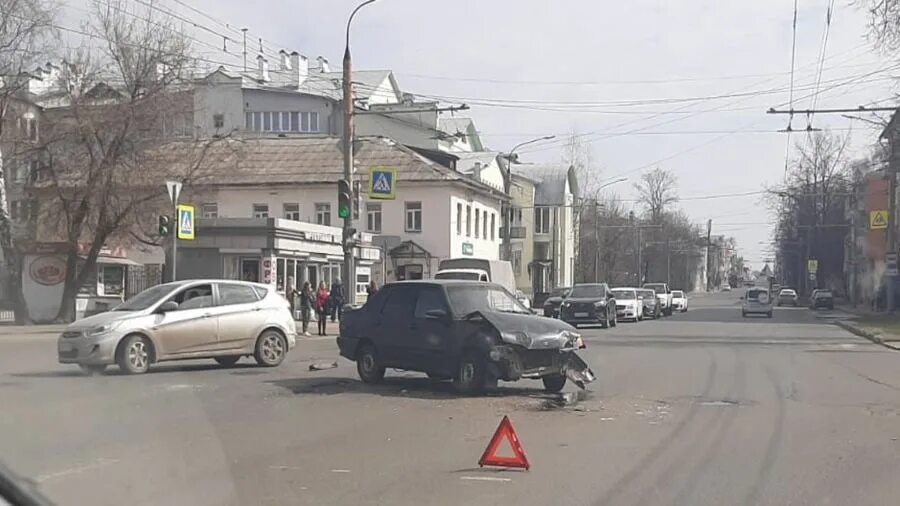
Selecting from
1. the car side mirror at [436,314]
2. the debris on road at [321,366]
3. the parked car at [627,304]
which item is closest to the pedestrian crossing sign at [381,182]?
the debris on road at [321,366]

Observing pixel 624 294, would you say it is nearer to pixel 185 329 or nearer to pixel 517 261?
pixel 185 329

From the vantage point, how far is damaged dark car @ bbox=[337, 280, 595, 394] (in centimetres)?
1511

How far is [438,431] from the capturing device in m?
12.1

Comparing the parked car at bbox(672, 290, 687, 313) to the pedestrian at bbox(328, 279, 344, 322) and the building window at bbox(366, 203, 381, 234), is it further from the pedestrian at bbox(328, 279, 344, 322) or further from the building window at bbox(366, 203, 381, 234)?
the pedestrian at bbox(328, 279, 344, 322)

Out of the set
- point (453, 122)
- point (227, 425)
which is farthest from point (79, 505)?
point (453, 122)

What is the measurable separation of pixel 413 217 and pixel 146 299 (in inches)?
1606

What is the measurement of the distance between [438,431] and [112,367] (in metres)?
8.92

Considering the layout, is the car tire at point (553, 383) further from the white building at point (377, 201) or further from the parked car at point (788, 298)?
the parked car at point (788, 298)

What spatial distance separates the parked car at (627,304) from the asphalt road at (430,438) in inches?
1126

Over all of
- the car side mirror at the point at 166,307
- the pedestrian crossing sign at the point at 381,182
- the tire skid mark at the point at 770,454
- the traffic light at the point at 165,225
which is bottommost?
the tire skid mark at the point at 770,454

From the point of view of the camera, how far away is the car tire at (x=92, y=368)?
1732cm

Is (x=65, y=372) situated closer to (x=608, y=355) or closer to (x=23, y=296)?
(x=608, y=355)

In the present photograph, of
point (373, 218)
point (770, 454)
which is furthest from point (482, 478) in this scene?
point (373, 218)

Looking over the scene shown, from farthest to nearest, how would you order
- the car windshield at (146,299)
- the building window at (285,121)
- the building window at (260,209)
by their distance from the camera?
the building window at (285,121) → the building window at (260,209) → the car windshield at (146,299)
